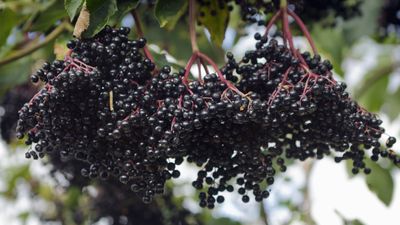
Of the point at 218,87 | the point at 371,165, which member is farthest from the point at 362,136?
the point at 371,165

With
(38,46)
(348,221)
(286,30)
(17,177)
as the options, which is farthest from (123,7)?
(17,177)

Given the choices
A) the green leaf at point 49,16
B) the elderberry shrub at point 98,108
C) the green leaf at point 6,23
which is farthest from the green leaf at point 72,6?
the green leaf at point 6,23

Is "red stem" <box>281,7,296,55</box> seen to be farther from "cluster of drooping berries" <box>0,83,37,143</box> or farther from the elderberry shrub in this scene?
"cluster of drooping berries" <box>0,83,37,143</box>

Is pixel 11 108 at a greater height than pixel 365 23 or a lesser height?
lesser

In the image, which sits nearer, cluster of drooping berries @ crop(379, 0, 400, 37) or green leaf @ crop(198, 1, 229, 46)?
green leaf @ crop(198, 1, 229, 46)

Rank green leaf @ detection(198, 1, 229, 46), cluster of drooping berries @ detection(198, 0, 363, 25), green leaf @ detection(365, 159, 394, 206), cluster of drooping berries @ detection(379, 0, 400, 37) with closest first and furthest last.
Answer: cluster of drooping berries @ detection(198, 0, 363, 25) < green leaf @ detection(198, 1, 229, 46) < green leaf @ detection(365, 159, 394, 206) < cluster of drooping berries @ detection(379, 0, 400, 37)

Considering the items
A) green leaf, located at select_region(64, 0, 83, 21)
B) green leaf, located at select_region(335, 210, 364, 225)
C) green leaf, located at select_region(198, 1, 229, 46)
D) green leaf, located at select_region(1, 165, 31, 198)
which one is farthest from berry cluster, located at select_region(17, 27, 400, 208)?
green leaf, located at select_region(1, 165, 31, 198)

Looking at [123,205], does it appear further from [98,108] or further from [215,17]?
[98,108]
